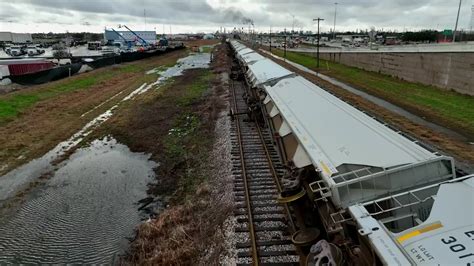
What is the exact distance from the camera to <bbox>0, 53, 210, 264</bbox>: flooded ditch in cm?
963

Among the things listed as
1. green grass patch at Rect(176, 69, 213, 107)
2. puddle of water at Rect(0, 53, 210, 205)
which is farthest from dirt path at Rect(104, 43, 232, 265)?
puddle of water at Rect(0, 53, 210, 205)

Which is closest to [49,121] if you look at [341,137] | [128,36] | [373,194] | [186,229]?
[186,229]

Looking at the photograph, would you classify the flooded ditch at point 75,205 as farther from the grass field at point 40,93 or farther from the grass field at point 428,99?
Result: the grass field at point 428,99

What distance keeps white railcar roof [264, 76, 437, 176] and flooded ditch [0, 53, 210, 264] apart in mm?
5895

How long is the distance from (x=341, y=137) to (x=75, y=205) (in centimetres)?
929

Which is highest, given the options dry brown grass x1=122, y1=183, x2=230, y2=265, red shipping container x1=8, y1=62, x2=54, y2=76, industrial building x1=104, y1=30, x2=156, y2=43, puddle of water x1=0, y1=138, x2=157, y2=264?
industrial building x1=104, y1=30, x2=156, y2=43

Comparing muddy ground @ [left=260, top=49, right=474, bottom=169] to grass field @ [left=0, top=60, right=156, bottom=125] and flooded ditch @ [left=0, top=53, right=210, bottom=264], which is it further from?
grass field @ [left=0, top=60, right=156, bottom=125]

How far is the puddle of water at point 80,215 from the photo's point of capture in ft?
31.3

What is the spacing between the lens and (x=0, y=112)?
76.3 feet

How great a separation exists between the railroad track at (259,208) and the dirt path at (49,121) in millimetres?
10194

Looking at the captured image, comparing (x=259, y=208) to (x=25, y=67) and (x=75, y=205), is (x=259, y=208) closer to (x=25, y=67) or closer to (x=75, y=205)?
(x=75, y=205)

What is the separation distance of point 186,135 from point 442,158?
14.0m

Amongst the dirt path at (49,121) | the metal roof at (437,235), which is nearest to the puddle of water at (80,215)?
the dirt path at (49,121)

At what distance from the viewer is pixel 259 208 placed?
32.8ft
